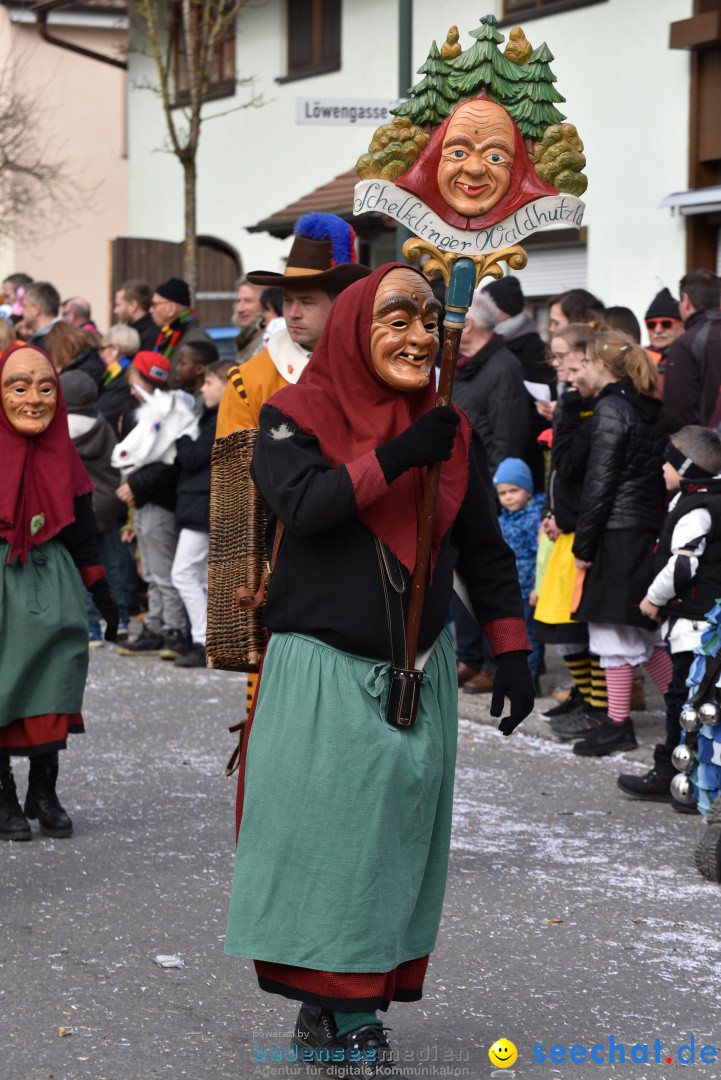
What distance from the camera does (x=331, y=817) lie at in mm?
3480

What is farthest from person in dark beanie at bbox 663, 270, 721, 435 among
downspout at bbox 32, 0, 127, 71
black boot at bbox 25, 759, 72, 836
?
downspout at bbox 32, 0, 127, 71

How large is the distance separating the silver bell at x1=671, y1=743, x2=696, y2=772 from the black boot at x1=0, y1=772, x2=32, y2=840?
2.48 metres

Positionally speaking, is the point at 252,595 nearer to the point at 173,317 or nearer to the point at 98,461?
the point at 98,461

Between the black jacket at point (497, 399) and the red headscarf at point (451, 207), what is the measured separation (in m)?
4.63

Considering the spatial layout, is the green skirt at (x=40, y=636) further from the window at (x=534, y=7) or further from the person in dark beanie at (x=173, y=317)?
the window at (x=534, y=7)

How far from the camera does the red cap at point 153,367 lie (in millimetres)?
10055

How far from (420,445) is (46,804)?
319 cm

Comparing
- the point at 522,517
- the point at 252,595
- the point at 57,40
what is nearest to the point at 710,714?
the point at 252,595

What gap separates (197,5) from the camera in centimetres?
1794

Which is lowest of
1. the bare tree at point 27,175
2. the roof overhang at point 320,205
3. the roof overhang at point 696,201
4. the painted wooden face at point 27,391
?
the painted wooden face at point 27,391

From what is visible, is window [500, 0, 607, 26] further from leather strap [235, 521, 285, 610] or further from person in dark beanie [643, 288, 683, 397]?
leather strap [235, 521, 285, 610]

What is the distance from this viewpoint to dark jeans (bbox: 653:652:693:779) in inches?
246

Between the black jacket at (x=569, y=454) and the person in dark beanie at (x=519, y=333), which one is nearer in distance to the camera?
the black jacket at (x=569, y=454)

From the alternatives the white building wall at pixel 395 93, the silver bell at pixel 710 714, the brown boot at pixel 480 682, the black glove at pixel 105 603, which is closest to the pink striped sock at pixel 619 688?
the brown boot at pixel 480 682
